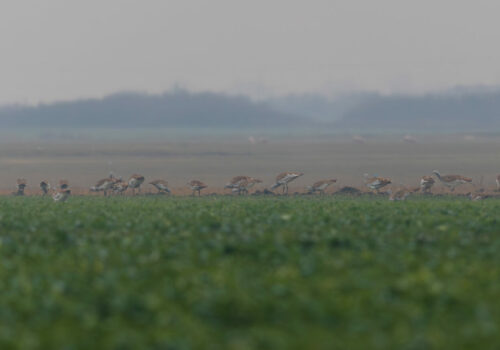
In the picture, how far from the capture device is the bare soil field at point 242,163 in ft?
244

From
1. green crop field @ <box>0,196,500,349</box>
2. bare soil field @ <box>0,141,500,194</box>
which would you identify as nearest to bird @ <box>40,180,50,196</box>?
bare soil field @ <box>0,141,500,194</box>

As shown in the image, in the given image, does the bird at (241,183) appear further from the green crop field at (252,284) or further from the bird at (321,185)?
the green crop field at (252,284)

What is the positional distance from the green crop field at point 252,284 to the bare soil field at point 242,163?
1317 inches

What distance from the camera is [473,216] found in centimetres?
2595

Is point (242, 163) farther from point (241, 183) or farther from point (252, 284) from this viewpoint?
point (252, 284)

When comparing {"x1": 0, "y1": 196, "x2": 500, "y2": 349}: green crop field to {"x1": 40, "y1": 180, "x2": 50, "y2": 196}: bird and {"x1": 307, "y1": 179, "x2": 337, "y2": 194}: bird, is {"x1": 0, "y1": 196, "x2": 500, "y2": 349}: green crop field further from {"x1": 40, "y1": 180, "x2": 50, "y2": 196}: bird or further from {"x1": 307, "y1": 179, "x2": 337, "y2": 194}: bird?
{"x1": 40, "y1": 180, "x2": 50, "y2": 196}: bird

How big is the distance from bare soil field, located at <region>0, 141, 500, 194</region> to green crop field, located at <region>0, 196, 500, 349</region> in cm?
3345

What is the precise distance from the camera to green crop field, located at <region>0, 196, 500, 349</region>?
452 inches

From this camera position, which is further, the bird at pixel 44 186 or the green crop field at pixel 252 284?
the bird at pixel 44 186

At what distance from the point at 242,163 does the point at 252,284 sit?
79.6 meters

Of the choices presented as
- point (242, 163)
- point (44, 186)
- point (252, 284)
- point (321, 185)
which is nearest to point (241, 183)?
point (321, 185)

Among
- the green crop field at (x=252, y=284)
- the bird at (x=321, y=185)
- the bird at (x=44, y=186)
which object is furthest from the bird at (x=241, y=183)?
the green crop field at (x=252, y=284)

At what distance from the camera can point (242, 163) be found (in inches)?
3698

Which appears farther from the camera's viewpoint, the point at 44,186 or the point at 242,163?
the point at 242,163
